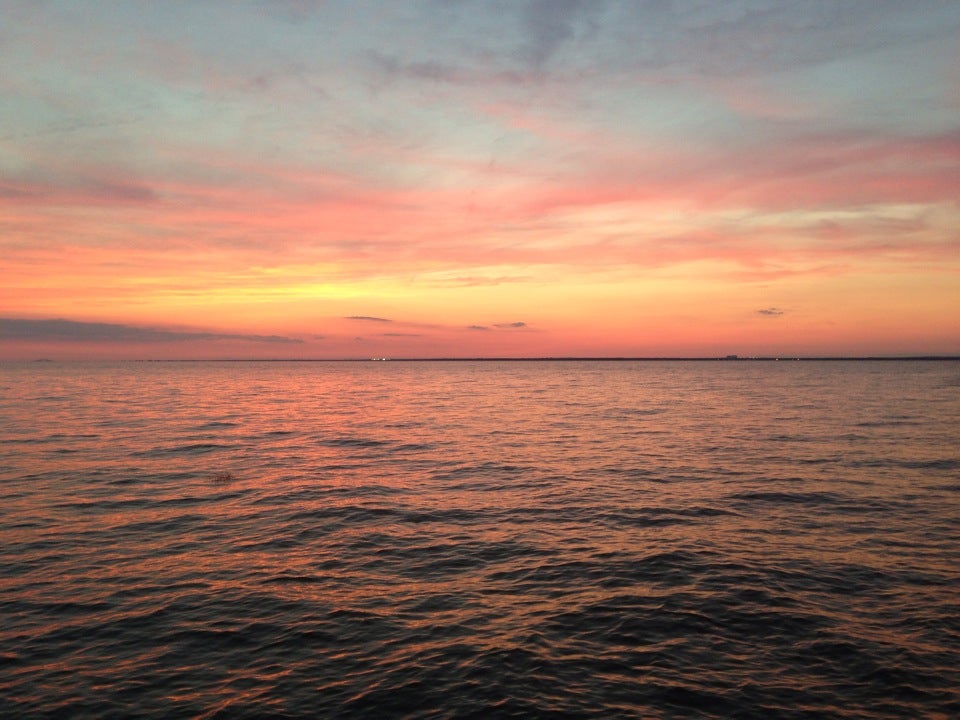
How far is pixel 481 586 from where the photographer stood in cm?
1909

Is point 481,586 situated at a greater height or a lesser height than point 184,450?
greater

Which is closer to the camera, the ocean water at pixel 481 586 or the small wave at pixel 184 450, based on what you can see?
the ocean water at pixel 481 586

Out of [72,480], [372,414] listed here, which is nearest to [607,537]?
[72,480]

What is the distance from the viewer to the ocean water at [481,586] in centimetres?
1307

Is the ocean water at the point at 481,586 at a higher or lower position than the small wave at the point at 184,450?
higher

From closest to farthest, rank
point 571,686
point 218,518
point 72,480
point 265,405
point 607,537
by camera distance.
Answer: point 571,686 < point 607,537 < point 218,518 < point 72,480 < point 265,405

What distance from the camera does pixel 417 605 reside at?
1764 cm

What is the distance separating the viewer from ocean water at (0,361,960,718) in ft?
Result: 42.9

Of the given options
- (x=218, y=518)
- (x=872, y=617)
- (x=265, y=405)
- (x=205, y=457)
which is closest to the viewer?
(x=872, y=617)

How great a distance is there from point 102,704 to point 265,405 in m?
90.6

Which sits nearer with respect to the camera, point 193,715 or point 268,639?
point 193,715

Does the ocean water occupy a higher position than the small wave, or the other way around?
the ocean water

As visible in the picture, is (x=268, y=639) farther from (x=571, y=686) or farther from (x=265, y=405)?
(x=265, y=405)

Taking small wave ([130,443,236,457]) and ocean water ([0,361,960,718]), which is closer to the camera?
ocean water ([0,361,960,718])
